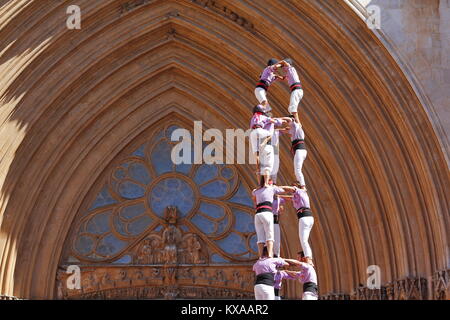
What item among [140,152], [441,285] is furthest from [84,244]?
[441,285]

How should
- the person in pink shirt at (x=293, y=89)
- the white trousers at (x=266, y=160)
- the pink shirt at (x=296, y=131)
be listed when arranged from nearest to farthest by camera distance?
the white trousers at (x=266, y=160) → the pink shirt at (x=296, y=131) → the person in pink shirt at (x=293, y=89)

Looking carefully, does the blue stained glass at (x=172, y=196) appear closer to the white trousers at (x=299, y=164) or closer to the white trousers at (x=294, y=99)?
the white trousers at (x=294, y=99)

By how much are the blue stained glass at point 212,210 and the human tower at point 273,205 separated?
17.9 feet

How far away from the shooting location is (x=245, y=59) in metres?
15.0

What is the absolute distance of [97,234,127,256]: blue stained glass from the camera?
15.4 metres

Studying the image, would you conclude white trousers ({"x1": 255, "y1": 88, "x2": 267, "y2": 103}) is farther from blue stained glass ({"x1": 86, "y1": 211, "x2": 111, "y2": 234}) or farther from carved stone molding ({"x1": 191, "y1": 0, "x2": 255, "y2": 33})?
blue stained glass ({"x1": 86, "y1": 211, "x2": 111, "y2": 234})

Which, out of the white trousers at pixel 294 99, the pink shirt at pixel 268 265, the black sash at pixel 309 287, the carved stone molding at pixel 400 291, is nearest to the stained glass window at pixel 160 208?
the carved stone molding at pixel 400 291

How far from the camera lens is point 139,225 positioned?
51.0ft

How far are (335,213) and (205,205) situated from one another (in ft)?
7.57

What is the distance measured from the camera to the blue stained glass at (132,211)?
15.6m

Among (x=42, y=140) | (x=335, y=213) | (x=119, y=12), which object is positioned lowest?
(x=335, y=213)

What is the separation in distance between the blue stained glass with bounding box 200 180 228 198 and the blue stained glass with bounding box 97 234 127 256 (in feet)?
5.21
